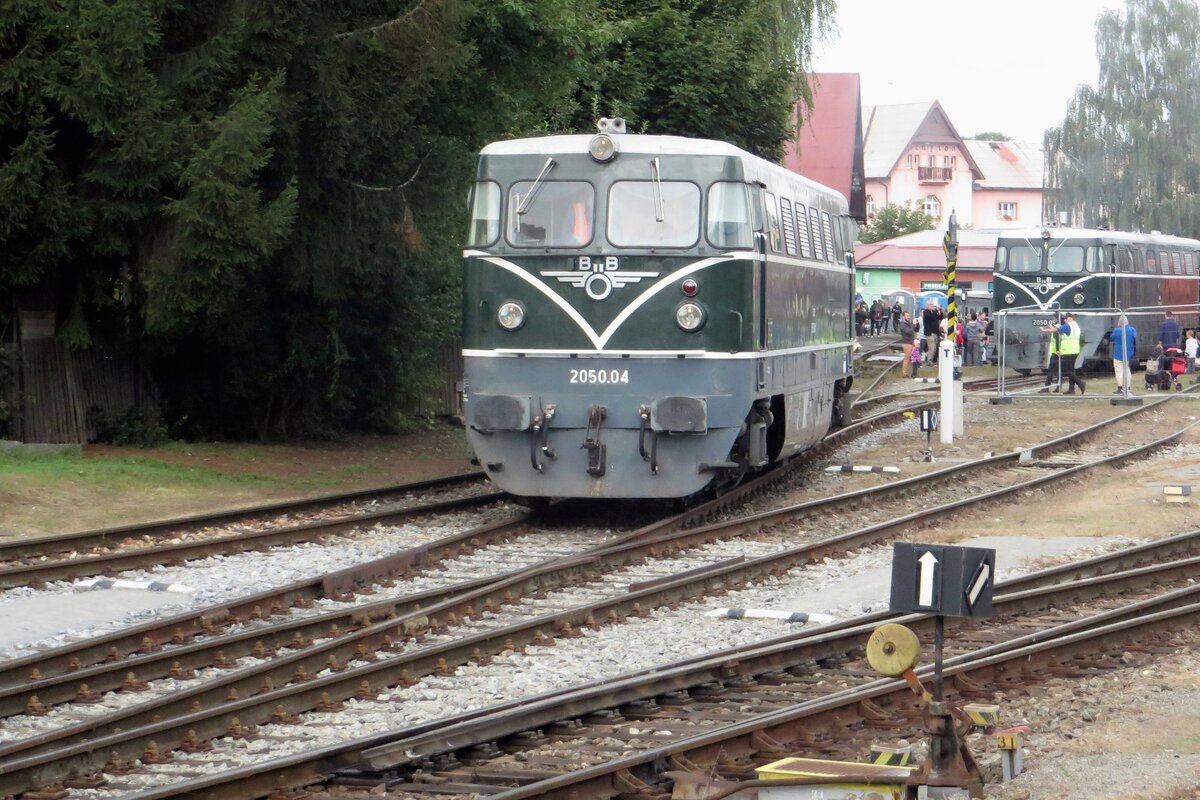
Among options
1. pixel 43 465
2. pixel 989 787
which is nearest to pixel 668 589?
pixel 989 787

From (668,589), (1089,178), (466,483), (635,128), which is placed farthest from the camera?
(1089,178)

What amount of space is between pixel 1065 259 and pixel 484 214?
2678 centimetres

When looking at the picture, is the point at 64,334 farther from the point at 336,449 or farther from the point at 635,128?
the point at 635,128

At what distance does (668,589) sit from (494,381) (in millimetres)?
4022

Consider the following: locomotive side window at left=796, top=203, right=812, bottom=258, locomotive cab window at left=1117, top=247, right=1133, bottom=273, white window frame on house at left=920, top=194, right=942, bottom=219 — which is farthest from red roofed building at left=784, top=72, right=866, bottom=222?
locomotive side window at left=796, top=203, right=812, bottom=258

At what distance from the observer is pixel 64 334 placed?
19703 mm

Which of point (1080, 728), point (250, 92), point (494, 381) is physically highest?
point (250, 92)

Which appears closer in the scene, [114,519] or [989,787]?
[989,787]

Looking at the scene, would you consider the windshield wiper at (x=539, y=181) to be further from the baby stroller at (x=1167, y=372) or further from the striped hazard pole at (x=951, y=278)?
the baby stroller at (x=1167, y=372)

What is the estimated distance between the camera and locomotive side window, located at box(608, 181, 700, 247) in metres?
14.6

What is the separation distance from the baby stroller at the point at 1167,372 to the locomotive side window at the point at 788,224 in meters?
19.4

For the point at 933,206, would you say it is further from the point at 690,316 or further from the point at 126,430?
the point at 690,316

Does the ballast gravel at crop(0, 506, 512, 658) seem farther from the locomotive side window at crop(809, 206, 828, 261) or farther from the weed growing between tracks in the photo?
the locomotive side window at crop(809, 206, 828, 261)

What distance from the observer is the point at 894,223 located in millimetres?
97750
